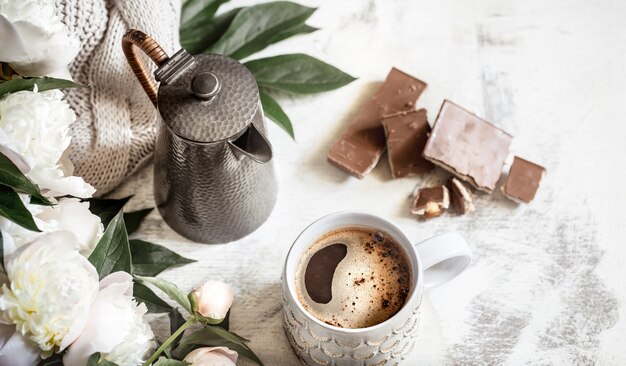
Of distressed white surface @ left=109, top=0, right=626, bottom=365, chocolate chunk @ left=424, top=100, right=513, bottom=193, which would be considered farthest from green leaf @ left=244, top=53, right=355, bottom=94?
chocolate chunk @ left=424, top=100, right=513, bottom=193

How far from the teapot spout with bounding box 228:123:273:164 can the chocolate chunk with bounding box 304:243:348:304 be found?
0.35 ft

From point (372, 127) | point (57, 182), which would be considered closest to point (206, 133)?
point (57, 182)

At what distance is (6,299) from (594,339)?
1.74ft

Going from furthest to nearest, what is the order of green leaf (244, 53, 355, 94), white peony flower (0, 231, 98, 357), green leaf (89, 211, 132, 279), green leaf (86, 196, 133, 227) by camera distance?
green leaf (244, 53, 355, 94), green leaf (86, 196, 133, 227), green leaf (89, 211, 132, 279), white peony flower (0, 231, 98, 357)

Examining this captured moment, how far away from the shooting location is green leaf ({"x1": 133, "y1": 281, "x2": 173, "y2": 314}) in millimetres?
669

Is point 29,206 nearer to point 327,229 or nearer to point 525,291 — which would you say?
point 327,229

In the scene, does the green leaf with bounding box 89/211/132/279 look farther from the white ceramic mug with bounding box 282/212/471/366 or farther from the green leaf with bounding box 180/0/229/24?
the green leaf with bounding box 180/0/229/24

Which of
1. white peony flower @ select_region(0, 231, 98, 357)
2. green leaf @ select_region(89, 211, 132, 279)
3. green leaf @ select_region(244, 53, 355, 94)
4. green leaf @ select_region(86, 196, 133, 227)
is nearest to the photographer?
white peony flower @ select_region(0, 231, 98, 357)

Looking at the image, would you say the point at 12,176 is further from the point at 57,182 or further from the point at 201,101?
the point at 201,101

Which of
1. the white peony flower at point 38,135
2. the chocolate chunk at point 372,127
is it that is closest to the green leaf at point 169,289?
the white peony flower at point 38,135

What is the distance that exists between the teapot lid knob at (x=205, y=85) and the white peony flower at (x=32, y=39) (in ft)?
0.32

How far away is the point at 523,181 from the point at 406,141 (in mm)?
128

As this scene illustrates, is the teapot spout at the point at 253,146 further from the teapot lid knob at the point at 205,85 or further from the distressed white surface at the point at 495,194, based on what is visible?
the distressed white surface at the point at 495,194

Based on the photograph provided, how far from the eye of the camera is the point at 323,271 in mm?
642
